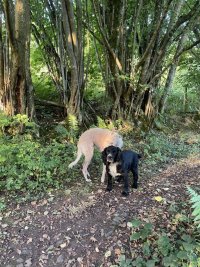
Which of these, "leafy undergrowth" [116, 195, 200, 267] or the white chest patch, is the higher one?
the white chest patch

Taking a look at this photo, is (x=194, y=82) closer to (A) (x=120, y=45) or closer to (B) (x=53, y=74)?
(A) (x=120, y=45)

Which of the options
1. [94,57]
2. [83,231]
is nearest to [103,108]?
[94,57]

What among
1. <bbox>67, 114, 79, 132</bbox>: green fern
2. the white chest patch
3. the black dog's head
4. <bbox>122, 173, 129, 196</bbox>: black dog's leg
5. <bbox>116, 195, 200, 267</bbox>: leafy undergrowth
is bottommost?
<bbox>116, 195, 200, 267</bbox>: leafy undergrowth

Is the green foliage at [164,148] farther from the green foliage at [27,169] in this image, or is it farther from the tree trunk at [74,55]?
the green foliage at [27,169]

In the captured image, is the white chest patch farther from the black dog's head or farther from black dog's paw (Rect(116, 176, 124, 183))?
black dog's paw (Rect(116, 176, 124, 183))

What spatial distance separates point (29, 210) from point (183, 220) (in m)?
2.03

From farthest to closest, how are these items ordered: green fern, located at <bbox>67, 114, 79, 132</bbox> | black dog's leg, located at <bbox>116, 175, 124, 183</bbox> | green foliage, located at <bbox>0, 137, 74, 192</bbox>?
green fern, located at <bbox>67, 114, 79, 132</bbox>
black dog's leg, located at <bbox>116, 175, 124, 183</bbox>
green foliage, located at <bbox>0, 137, 74, 192</bbox>

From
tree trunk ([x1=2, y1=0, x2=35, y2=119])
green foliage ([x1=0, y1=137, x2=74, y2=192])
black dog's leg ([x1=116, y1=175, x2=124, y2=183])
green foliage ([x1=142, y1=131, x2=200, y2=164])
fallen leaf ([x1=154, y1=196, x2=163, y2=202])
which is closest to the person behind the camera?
fallen leaf ([x1=154, y1=196, x2=163, y2=202])

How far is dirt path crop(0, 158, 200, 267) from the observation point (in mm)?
3498

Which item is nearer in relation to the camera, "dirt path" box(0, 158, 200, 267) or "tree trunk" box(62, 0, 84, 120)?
"dirt path" box(0, 158, 200, 267)

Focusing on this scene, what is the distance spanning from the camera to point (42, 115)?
7.36m

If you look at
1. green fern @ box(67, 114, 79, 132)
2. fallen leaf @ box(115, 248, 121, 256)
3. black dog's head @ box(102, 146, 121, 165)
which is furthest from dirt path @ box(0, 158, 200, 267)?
green fern @ box(67, 114, 79, 132)

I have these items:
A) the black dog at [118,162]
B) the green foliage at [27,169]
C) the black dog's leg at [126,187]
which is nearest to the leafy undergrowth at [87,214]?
the green foliage at [27,169]

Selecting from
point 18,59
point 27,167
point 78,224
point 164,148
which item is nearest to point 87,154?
point 27,167
